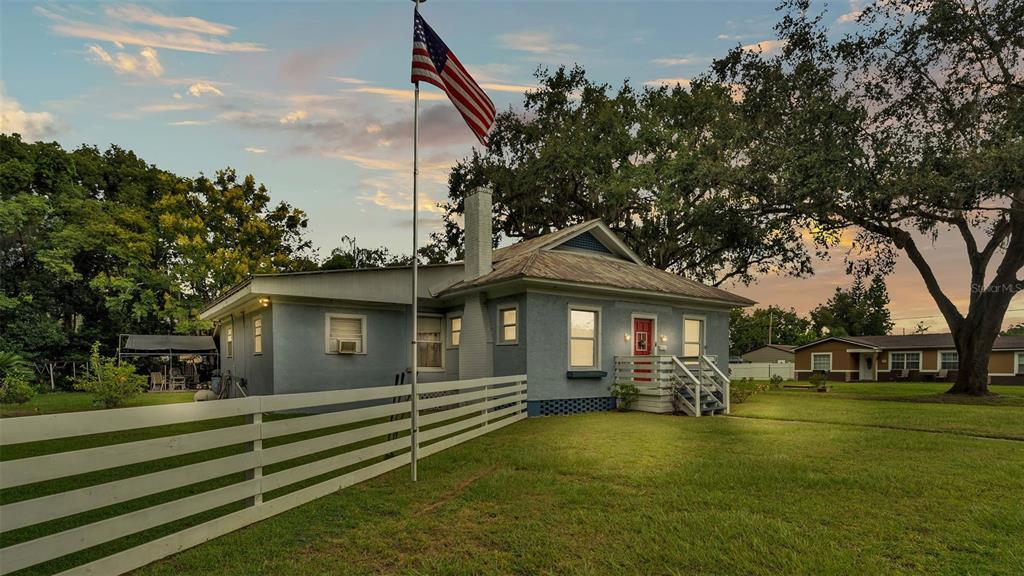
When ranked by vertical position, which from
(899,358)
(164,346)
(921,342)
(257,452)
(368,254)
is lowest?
(899,358)

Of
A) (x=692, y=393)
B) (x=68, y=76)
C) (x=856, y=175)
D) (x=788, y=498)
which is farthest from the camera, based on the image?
(x=856, y=175)

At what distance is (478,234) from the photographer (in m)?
15.0

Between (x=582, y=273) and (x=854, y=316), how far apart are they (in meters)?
72.6

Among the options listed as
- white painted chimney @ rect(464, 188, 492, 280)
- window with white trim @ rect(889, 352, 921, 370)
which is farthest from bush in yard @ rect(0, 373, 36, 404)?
window with white trim @ rect(889, 352, 921, 370)

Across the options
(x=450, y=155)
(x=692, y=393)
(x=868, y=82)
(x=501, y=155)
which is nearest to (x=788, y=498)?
(x=692, y=393)

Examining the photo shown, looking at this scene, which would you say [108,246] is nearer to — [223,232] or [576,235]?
[223,232]

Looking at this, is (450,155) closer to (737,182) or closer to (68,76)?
(737,182)

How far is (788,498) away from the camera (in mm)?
5633

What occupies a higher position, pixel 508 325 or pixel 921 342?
pixel 508 325

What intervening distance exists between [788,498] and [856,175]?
50.8 ft

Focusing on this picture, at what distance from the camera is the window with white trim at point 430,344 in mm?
16406

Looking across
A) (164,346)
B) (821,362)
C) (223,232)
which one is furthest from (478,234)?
(821,362)

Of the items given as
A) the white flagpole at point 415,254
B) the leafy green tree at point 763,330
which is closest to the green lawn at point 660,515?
the white flagpole at point 415,254

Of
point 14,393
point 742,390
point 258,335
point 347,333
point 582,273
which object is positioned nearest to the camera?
point 582,273
